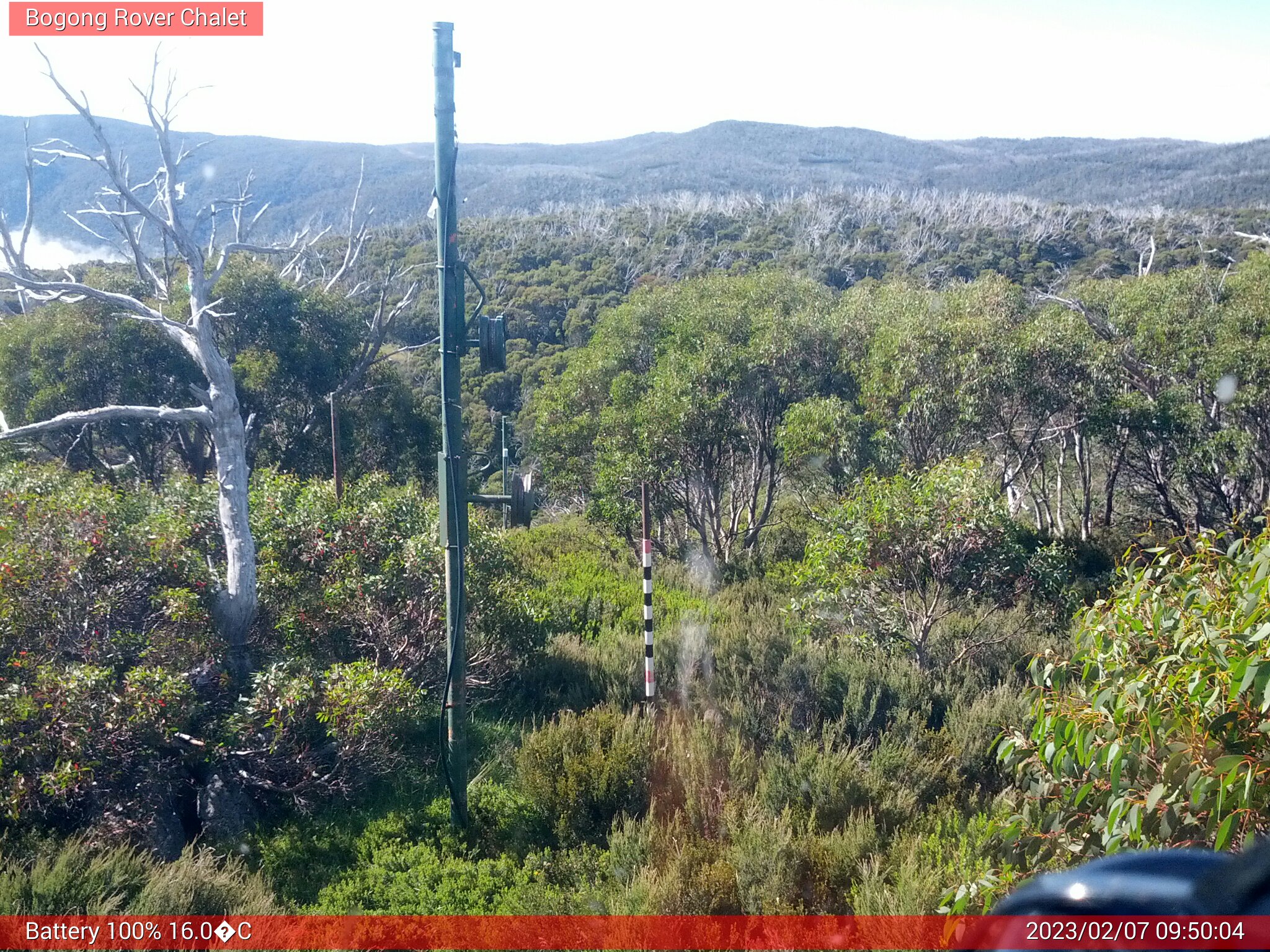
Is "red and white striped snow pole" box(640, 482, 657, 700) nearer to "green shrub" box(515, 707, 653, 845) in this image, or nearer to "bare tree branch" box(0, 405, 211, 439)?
"green shrub" box(515, 707, 653, 845)

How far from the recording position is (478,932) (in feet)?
14.7

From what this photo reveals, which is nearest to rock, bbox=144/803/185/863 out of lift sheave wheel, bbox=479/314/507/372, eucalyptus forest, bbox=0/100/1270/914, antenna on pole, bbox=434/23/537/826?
eucalyptus forest, bbox=0/100/1270/914

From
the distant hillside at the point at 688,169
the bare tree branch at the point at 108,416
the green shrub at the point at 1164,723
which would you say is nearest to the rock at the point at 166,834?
the bare tree branch at the point at 108,416

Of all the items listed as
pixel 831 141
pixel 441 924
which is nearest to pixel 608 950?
pixel 441 924

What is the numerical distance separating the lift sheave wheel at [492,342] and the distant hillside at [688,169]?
3649cm

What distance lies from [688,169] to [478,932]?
278ft

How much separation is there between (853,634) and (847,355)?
6.51m

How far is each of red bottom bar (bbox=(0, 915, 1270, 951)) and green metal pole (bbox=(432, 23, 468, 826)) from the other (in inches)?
48.7

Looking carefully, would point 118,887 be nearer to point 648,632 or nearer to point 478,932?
point 478,932

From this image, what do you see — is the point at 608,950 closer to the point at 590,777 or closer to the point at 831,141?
the point at 590,777

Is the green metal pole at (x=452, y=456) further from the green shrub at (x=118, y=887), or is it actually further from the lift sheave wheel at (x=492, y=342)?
the green shrub at (x=118, y=887)

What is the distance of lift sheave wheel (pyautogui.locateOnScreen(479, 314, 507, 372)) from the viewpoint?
5.67 metres

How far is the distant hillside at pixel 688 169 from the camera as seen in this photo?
52.5m

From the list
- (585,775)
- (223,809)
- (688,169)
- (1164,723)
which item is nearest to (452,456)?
(585,775)
